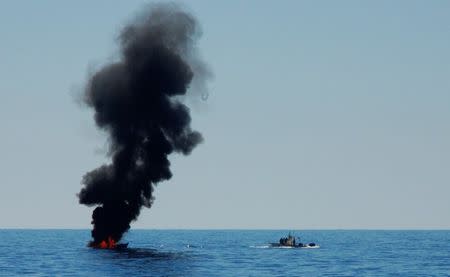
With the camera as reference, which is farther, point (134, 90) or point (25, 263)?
point (134, 90)

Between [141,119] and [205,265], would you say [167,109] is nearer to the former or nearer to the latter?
[141,119]

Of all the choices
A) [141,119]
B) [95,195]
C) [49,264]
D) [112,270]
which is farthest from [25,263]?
[141,119]

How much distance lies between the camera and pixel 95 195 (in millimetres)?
183500

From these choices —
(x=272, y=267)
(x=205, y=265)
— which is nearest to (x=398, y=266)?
(x=272, y=267)

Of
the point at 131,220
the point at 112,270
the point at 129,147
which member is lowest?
the point at 112,270

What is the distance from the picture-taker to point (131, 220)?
185750mm

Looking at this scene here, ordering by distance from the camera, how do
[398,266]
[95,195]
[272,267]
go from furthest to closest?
1. [95,195]
2. [398,266]
3. [272,267]

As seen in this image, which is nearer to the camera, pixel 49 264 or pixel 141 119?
pixel 49 264

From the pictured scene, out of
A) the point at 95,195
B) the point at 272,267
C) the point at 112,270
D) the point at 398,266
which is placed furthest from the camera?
the point at 95,195

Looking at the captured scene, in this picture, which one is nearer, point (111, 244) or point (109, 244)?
point (111, 244)

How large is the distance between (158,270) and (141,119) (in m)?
72.4

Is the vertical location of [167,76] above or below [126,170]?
above

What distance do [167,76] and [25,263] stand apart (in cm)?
6284

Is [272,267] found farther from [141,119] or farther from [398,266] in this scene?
[141,119]
